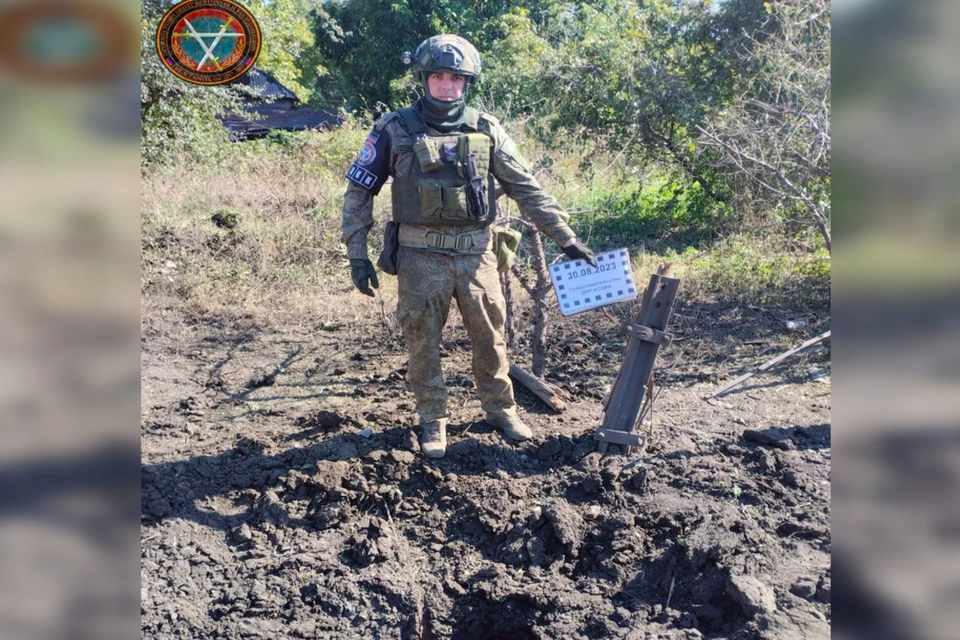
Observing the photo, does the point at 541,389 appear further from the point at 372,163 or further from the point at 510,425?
the point at 372,163

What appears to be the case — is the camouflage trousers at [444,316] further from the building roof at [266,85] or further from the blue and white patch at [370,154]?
the building roof at [266,85]

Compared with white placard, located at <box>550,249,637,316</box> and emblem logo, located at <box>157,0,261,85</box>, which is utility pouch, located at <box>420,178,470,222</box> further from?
emblem logo, located at <box>157,0,261,85</box>

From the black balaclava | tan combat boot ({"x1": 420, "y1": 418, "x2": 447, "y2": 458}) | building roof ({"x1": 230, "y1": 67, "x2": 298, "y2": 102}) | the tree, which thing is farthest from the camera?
building roof ({"x1": 230, "y1": 67, "x2": 298, "y2": 102})

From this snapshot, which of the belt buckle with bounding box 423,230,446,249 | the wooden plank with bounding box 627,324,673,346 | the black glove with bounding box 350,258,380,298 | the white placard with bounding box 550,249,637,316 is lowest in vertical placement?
the wooden plank with bounding box 627,324,673,346

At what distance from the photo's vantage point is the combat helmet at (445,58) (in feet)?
12.8

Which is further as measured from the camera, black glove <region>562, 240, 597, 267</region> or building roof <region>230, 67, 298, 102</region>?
building roof <region>230, 67, 298, 102</region>

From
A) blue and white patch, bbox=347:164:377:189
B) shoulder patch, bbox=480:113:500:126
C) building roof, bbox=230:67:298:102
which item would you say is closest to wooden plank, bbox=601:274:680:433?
shoulder patch, bbox=480:113:500:126

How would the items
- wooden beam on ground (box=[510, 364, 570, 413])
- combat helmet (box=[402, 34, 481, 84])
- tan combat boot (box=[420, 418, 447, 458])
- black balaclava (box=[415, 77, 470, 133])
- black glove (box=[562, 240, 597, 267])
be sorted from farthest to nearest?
wooden beam on ground (box=[510, 364, 570, 413]) < tan combat boot (box=[420, 418, 447, 458]) < black glove (box=[562, 240, 597, 267]) < black balaclava (box=[415, 77, 470, 133]) < combat helmet (box=[402, 34, 481, 84])

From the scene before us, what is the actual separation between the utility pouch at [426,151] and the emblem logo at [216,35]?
305cm

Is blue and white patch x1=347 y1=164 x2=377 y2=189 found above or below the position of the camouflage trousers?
above

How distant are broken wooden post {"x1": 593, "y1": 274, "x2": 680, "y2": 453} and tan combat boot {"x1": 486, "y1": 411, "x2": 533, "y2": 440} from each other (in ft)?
1.35

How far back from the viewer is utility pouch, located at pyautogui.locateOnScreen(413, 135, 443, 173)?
3.97 metres

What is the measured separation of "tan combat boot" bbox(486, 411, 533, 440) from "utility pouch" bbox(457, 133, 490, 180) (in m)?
1.34
